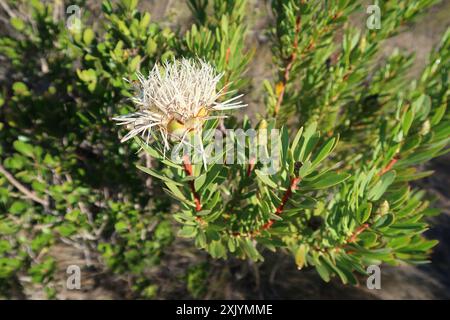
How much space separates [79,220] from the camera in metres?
1.38

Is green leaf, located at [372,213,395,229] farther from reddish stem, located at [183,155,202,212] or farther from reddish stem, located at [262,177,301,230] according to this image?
reddish stem, located at [183,155,202,212]

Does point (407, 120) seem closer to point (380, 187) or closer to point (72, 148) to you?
point (380, 187)

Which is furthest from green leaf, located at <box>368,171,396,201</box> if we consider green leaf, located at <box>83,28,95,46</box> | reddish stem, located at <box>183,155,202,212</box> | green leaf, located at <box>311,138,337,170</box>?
green leaf, located at <box>83,28,95,46</box>

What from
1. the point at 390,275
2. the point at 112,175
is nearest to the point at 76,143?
the point at 112,175

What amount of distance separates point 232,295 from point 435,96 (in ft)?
4.95

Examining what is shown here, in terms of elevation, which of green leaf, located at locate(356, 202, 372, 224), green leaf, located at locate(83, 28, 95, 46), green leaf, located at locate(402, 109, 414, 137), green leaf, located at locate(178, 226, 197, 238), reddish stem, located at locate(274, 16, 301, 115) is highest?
green leaf, located at locate(83, 28, 95, 46)

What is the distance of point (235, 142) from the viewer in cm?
87

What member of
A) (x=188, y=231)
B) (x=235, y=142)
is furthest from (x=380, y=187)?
(x=188, y=231)

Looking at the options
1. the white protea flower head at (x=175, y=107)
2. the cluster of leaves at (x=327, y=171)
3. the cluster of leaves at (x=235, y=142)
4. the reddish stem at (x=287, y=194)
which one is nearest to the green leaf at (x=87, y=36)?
the cluster of leaves at (x=235, y=142)

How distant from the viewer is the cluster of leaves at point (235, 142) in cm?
83

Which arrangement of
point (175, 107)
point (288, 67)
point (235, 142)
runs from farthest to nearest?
point (288, 67) < point (235, 142) < point (175, 107)

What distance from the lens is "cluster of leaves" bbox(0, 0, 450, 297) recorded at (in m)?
0.83

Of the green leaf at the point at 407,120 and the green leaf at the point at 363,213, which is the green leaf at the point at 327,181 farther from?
the green leaf at the point at 407,120
